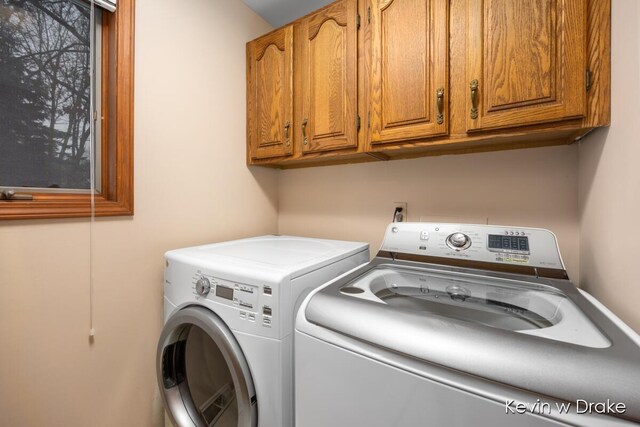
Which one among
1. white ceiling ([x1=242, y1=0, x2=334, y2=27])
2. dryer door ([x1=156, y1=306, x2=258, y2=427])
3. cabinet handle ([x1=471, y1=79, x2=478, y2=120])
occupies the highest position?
white ceiling ([x1=242, y1=0, x2=334, y2=27])

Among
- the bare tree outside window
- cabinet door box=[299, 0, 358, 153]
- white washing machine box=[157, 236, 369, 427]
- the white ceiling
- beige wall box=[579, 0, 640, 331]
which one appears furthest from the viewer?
the white ceiling

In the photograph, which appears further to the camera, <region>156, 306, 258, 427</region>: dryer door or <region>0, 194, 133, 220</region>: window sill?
<region>156, 306, 258, 427</region>: dryer door

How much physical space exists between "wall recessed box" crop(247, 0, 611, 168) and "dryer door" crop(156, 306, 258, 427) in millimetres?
959

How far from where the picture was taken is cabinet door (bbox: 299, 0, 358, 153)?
1.26 meters

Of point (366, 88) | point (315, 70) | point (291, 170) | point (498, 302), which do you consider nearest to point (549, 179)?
point (498, 302)

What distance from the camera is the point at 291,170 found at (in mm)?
1909

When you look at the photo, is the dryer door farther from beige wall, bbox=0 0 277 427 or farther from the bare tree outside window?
the bare tree outside window

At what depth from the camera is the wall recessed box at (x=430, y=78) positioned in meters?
0.84

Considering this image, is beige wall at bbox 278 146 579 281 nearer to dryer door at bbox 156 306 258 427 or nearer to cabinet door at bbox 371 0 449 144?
cabinet door at bbox 371 0 449 144

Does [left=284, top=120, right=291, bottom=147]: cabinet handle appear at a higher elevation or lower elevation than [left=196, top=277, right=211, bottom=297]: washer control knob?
higher

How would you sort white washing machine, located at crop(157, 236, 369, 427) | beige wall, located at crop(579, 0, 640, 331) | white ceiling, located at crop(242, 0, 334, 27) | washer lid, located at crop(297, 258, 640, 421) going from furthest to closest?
white ceiling, located at crop(242, 0, 334, 27)
white washing machine, located at crop(157, 236, 369, 427)
beige wall, located at crop(579, 0, 640, 331)
washer lid, located at crop(297, 258, 640, 421)

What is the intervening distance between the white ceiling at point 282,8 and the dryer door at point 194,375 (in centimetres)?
175

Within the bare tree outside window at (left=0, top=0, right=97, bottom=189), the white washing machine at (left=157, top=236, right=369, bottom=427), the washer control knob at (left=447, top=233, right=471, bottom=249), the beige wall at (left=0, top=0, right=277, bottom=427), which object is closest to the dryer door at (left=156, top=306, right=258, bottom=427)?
the white washing machine at (left=157, top=236, right=369, bottom=427)

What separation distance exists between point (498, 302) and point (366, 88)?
3.27 ft
